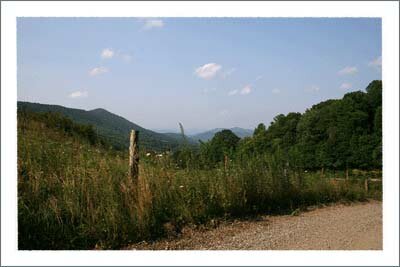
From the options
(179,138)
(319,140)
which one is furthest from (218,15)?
(319,140)

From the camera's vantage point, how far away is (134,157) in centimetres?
552

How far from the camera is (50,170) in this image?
217 inches

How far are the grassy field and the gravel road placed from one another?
23 cm

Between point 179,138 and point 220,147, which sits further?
point 220,147

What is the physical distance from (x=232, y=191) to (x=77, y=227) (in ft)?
7.63

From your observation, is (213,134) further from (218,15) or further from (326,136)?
(326,136)

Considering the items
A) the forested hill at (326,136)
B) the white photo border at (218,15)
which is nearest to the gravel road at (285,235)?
the white photo border at (218,15)

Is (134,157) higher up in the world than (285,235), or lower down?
higher up

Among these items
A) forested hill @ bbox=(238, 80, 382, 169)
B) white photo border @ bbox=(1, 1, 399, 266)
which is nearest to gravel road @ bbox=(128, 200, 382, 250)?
white photo border @ bbox=(1, 1, 399, 266)

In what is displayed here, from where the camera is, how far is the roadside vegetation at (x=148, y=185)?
15.5 ft

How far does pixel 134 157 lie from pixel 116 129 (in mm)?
1362

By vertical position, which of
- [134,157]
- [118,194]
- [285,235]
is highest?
[134,157]

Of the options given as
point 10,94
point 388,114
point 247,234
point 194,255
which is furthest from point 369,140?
point 10,94

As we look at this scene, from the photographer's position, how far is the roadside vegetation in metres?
4.72
